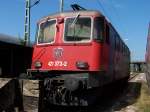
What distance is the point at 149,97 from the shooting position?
18.5 metres

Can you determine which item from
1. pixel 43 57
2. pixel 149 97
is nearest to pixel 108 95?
pixel 149 97

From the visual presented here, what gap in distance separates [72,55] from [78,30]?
846 mm

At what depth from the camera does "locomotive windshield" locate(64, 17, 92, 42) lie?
1367cm

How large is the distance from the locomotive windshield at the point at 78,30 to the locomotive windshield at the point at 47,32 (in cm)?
58

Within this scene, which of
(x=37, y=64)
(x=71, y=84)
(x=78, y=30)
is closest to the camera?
(x=71, y=84)

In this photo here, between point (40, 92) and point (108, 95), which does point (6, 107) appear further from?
point (108, 95)

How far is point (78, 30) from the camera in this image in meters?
13.8

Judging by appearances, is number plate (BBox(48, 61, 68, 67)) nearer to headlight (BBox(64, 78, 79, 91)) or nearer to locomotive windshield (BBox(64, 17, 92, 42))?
locomotive windshield (BBox(64, 17, 92, 42))

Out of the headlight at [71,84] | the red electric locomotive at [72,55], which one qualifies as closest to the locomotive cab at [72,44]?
the red electric locomotive at [72,55]

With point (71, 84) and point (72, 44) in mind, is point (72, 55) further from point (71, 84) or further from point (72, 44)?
point (71, 84)

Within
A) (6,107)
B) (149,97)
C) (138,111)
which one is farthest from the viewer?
(149,97)

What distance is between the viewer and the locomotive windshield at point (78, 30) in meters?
13.7

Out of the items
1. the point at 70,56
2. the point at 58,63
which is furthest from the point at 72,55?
the point at 58,63

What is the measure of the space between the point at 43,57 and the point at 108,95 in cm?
579
